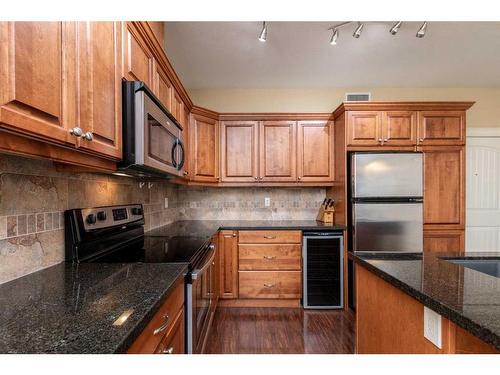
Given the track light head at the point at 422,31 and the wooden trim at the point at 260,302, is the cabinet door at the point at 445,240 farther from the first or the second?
the track light head at the point at 422,31

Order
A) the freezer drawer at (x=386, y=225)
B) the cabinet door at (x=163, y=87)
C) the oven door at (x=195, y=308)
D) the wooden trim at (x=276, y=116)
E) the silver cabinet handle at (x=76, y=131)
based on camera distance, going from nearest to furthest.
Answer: the silver cabinet handle at (x=76, y=131)
the oven door at (x=195, y=308)
the cabinet door at (x=163, y=87)
the freezer drawer at (x=386, y=225)
the wooden trim at (x=276, y=116)

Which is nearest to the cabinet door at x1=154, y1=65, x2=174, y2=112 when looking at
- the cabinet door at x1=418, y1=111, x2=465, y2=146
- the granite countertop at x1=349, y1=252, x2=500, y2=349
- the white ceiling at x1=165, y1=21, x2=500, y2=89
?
the white ceiling at x1=165, y1=21, x2=500, y2=89

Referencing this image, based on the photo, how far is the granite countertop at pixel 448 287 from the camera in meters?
0.62

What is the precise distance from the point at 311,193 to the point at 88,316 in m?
3.01

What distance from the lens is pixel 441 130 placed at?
113 inches

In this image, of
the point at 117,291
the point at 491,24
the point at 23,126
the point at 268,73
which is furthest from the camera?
the point at 268,73

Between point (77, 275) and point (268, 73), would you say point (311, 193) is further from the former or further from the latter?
point (77, 275)

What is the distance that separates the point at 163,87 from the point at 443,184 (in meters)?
2.91

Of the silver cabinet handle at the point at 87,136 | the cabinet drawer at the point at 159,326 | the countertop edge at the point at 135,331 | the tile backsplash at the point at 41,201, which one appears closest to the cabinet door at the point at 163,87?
the tile backsplash at the point at 41,201

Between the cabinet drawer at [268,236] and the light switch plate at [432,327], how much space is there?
2.01 meters

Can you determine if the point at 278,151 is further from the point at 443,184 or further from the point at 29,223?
the point at 29,223

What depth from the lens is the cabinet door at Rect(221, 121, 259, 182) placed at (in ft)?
10.5

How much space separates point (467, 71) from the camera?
3057mm

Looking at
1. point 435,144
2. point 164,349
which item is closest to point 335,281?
point 435,144
